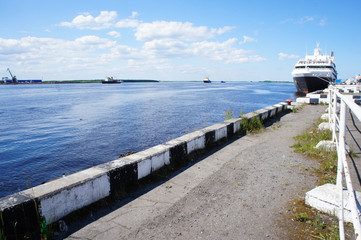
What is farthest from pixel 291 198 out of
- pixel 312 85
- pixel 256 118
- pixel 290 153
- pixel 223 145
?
pixel 312 85

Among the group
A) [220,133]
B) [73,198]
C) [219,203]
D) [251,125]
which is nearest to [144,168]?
[73,198]

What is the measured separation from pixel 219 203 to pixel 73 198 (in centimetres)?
211

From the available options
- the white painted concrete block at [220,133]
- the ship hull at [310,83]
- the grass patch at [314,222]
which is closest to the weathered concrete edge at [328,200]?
the grass patch at [314,222]

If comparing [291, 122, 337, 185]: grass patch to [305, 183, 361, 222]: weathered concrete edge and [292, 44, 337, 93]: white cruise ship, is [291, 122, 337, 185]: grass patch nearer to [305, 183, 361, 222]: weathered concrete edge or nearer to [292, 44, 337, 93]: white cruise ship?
[305, 183, 361, 222]: weathered concrete edge

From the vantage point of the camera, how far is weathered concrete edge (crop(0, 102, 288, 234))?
109 inches

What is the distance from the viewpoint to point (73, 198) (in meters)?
3.21

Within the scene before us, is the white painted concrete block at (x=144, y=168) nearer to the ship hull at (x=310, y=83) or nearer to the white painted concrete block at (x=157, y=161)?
the white painted concrete block at (x=157, y=161)

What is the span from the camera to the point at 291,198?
3.69 m

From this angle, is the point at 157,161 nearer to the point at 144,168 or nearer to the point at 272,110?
the point at 144,168

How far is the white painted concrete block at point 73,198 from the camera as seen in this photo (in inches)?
117

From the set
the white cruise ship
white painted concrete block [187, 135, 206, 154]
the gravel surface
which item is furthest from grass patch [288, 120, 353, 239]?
the white cruise ship

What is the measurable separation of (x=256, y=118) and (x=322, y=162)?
4076mm

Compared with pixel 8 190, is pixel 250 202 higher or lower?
higher

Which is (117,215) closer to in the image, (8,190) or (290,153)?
(290,153)
